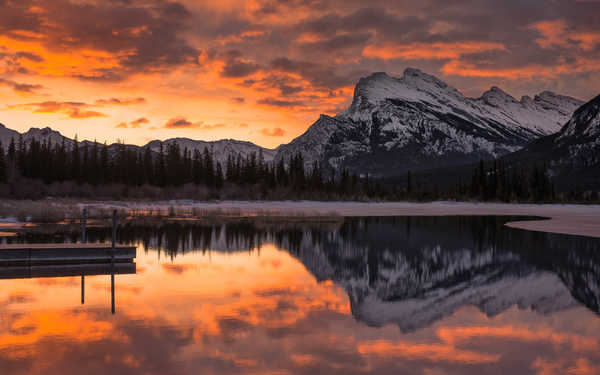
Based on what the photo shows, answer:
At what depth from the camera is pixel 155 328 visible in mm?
13414

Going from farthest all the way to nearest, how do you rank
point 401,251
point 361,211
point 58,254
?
point 361,211 → point 401,251 → point 58,254

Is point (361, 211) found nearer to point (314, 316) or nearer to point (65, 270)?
point (65, 270)

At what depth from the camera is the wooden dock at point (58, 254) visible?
2289 centimetres

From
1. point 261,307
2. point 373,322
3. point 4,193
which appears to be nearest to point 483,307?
point 373,322

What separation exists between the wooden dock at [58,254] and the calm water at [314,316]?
1477mm

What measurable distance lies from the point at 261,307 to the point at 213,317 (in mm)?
1900

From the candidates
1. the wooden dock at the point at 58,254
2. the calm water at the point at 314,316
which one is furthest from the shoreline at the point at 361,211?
the wooden dock at the point at 58,254

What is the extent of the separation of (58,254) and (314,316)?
13.0m

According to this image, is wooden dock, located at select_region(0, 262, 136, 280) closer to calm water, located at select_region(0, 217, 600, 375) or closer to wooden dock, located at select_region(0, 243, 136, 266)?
wooden dock, located at select_region(0, 243, 136, 266)

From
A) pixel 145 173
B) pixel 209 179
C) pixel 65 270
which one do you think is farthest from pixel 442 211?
pixel 145 173

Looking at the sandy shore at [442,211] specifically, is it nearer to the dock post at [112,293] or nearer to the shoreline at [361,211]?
the shoreline at [361,211]

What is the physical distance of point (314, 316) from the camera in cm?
1515

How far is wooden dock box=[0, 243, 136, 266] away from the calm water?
1477mm

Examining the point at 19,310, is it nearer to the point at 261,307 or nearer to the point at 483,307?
the point at 261,307
